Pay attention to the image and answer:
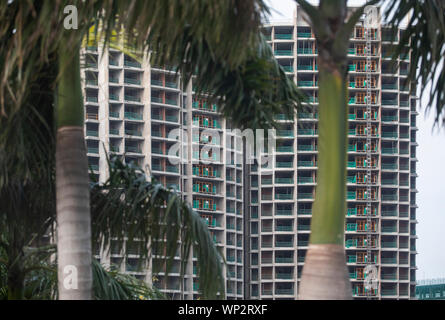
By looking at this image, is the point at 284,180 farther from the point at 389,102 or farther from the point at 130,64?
the point at 130,64

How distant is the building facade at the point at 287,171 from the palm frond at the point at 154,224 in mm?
63397

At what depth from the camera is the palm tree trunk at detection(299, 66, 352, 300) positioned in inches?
194

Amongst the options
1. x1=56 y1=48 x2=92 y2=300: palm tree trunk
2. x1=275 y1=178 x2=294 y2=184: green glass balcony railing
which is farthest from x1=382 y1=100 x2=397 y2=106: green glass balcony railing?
x1=56 y1=48 x2=92 y2=300: palm tree trunk

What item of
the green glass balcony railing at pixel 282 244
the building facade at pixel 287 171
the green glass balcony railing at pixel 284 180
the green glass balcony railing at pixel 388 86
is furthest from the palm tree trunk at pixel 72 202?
the green glass balcony railing at pixel 388 86

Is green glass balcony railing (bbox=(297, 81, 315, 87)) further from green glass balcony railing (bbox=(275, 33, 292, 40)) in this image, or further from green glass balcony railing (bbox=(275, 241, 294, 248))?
green glass balcony railing (bbox=(275, 241, 294, 248))

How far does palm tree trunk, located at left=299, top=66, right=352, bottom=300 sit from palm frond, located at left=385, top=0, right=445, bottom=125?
1263 millimetres

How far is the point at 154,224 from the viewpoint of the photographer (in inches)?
296

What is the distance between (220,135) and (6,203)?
69279 mm

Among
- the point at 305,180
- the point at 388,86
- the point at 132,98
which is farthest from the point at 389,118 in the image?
the point at 132,98

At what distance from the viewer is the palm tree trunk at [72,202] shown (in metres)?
5.68

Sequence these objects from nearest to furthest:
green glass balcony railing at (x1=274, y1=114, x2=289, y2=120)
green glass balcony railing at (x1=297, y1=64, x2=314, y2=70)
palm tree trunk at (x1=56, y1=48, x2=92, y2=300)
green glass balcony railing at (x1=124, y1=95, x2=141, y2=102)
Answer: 1. palm tree trunk at (x1=56, y1=48, x2=92, y2=300)
2. green glass balcony railing at (x1=274, y1=114, x2=289, y2=120)
3. green glass balcony railing at (x1=124, y1=95, x2=141, y2=102)
4. green glass balcony railing at (x1=297, y1=64, x2=314, y2=70)

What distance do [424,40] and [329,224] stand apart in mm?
2050
